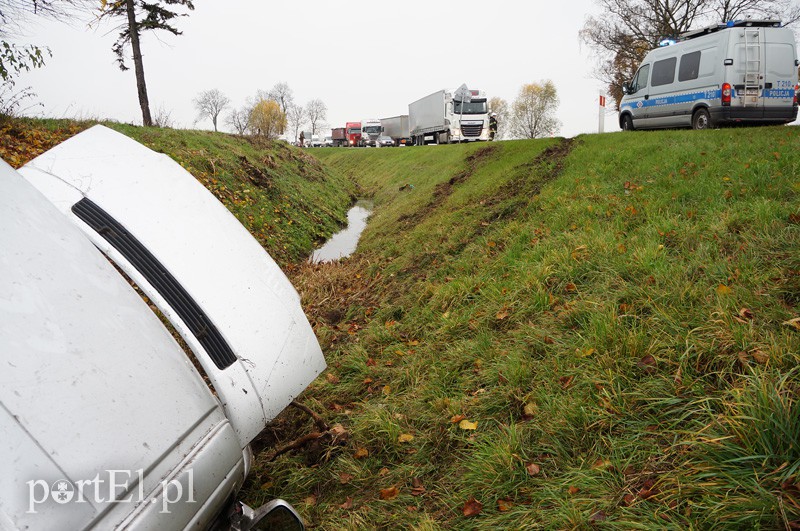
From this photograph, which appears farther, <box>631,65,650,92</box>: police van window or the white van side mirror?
<box>631,65,650,92</box>: police van window

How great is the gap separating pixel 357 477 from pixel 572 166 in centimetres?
801

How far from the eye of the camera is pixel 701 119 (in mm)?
11984

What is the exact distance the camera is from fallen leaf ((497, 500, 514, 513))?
242 centimetres

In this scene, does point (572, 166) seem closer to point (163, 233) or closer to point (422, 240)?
point (422, 240)

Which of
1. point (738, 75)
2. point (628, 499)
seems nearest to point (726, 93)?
point (738, 75)

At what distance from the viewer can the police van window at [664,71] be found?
41.7ft

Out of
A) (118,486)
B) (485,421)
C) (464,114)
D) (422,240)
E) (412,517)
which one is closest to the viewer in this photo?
(118,486)

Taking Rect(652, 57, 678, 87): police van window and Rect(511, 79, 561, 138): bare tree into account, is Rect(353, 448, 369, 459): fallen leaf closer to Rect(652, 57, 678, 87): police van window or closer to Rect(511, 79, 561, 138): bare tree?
Rect(652, 57, 678, 87): police van window

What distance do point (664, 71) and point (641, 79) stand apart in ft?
3.33

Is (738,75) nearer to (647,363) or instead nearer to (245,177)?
(647,363)

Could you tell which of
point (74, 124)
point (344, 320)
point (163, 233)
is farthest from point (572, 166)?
point (74, 124)

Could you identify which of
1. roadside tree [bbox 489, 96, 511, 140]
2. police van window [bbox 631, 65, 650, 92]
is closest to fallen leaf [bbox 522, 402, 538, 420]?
police van window [bbox 631, 65, 650, 92]

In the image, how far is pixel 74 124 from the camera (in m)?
10.8

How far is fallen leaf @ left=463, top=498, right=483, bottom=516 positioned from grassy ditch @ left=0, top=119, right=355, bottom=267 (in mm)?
8281
